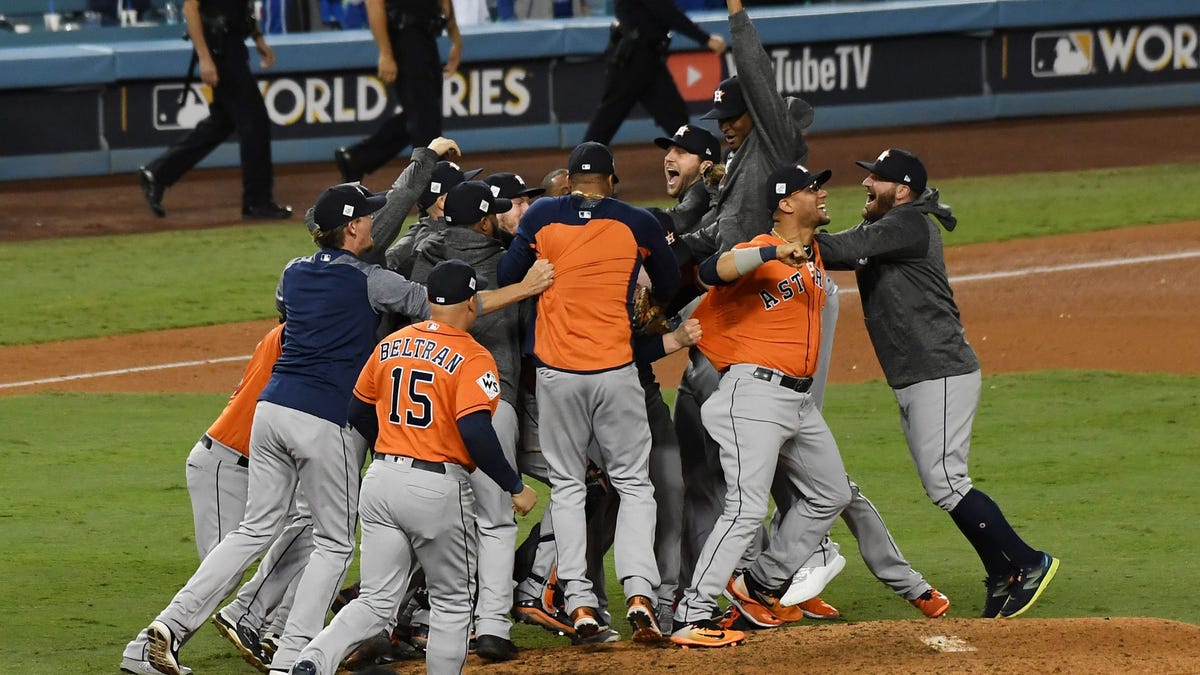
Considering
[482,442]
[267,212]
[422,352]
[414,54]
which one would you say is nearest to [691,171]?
[422,352]

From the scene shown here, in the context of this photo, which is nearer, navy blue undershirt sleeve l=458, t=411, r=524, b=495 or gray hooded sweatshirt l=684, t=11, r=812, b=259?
navy blue undershirt sleeve l=458, t=411, r=524, b=495

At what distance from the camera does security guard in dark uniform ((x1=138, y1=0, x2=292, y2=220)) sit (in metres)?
13.8

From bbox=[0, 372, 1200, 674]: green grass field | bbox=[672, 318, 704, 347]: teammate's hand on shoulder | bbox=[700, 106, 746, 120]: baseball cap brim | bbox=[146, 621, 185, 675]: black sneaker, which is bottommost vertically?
bbox=[0, 372, 1200, 674]: green grass field

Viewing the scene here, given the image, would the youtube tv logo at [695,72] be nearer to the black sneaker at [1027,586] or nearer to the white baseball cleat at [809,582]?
the white baseball cleat at [809,582]

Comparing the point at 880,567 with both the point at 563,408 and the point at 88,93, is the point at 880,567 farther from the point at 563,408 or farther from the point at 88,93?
the point at 88,93

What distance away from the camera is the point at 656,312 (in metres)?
6.69

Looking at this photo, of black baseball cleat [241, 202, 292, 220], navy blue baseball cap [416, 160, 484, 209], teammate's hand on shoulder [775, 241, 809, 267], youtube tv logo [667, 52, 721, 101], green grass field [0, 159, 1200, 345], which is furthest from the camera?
youtube tv logo [667, 52, 721, 101]

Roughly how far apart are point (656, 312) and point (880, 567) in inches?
51.9

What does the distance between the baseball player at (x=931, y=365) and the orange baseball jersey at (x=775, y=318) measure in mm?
314

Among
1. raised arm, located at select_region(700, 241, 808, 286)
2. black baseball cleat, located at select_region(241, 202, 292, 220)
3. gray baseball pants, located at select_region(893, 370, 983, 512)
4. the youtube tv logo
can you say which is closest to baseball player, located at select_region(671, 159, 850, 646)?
raised arm, located at select_region(700, 241, 808, 286)

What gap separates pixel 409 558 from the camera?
5.84 meters

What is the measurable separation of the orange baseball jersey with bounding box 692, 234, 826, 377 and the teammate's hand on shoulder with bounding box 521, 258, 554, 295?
0.67m

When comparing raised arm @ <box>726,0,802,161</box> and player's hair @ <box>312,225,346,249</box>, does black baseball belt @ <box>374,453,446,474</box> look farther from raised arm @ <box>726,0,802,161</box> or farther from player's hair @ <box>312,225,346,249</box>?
raised arm @ <box>726,0,802,161</box>

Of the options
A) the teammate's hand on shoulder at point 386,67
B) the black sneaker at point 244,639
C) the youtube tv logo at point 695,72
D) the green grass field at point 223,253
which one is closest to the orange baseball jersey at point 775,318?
the black sneaker at point 244,639
